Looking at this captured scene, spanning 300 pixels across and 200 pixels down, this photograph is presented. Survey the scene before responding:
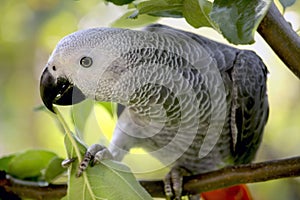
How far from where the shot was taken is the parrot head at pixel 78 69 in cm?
71

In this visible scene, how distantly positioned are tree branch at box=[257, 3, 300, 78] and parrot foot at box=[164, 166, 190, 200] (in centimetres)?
34

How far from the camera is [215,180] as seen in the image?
0.77 m

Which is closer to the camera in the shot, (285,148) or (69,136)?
(69,136)

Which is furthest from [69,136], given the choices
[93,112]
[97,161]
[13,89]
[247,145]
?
[13,89]

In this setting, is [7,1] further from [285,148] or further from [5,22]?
[285,148]

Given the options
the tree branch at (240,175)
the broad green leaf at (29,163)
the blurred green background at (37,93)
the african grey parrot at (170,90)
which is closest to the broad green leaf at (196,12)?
the african grey parrot at (170,90)

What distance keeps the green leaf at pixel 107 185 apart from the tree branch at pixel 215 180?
153 millimetres

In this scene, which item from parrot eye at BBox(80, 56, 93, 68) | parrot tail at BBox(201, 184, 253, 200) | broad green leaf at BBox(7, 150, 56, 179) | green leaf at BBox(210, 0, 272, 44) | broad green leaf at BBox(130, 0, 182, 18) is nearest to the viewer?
green leaf at BBox(210, 0, 272, 44)

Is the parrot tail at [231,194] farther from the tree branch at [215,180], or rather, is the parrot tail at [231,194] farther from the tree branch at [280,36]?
the tree branch at [280,36]

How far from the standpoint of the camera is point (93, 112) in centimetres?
87

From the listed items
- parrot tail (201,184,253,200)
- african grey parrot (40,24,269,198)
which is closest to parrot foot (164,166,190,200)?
african grey parrot (40,24,269,198)

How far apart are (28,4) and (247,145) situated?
1.04 metres

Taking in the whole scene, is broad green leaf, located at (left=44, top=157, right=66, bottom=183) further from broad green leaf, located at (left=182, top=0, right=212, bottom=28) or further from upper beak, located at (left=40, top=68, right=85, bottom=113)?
broad green leaf, located at (left=182, top=0, right=212, bottom=28)

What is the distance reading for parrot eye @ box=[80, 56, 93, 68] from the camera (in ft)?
2.35
